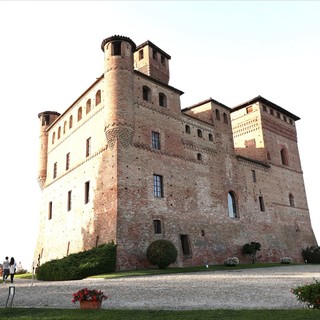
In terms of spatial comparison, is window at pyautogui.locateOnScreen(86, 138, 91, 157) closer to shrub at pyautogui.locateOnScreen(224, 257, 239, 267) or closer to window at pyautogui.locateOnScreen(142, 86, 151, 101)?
window at pyautogui.locateOnScreen(142, 86, 151, 101)

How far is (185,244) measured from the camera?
23.0 m

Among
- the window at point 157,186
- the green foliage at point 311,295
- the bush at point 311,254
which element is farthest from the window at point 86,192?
the bush at point 311,254

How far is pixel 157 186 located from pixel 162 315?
15929mm

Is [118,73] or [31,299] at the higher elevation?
[118,73]

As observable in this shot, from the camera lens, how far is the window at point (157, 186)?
22663mm

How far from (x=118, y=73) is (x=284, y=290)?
1682cm

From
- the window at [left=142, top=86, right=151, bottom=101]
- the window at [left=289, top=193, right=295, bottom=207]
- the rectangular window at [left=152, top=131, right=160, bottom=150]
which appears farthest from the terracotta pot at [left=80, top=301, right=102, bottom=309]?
the window at [left=289, top=193, right=295, bottom=207]

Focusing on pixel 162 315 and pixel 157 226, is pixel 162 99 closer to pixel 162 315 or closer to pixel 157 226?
pixel 157 226

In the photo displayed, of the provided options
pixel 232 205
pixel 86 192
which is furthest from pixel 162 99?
pixel 232 205

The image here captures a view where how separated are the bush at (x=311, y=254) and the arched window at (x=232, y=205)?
10.5 metres

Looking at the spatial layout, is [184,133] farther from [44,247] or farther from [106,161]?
[44,247]

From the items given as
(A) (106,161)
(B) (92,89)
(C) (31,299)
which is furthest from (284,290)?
(B) (92,89)

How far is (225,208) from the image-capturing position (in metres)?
27.1

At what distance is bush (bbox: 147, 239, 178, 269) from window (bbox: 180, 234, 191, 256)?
10.1 feet
